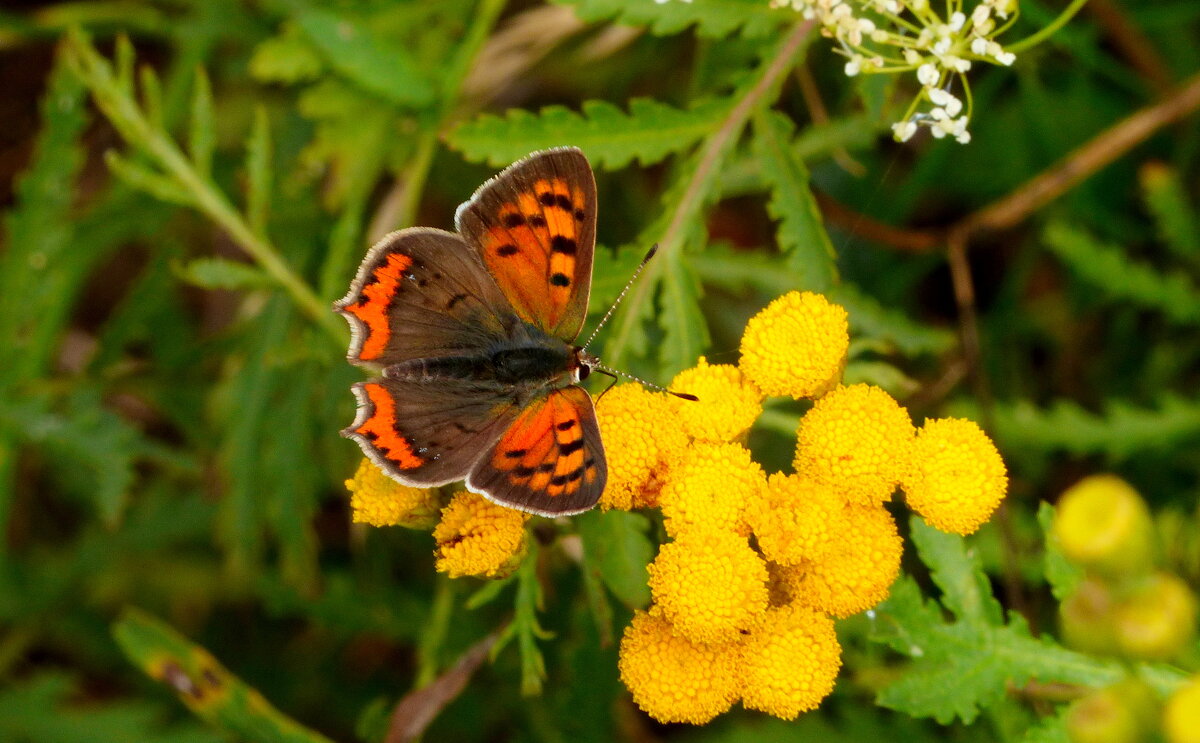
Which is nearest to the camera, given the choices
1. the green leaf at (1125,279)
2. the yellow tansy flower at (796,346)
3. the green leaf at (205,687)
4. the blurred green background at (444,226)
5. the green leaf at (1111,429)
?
the yellow tansy flower at (796,346)

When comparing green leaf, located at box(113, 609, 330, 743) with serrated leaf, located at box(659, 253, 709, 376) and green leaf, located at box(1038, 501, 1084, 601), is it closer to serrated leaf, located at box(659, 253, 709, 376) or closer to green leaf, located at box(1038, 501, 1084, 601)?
serrated leaf, located at box(659, 253, 709, 376)

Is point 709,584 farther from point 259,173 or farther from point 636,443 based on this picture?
point 259,173

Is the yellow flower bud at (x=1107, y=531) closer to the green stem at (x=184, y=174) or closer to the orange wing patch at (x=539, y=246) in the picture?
the orange wing patch at (x=539, y=246)

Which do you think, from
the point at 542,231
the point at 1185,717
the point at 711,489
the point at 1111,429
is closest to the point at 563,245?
the point at 542,231

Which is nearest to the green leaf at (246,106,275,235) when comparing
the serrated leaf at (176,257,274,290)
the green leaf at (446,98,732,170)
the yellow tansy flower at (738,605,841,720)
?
the serrated leaf at (176,257,274,290)

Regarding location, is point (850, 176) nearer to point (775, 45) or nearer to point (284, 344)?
point (775, 45)

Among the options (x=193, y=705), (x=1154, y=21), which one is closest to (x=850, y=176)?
(x=1154, y=21)

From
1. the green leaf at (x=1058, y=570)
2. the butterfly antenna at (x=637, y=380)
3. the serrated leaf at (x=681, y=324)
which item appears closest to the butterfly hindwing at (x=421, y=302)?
the butterfly antenna at (x=637, y=380)
